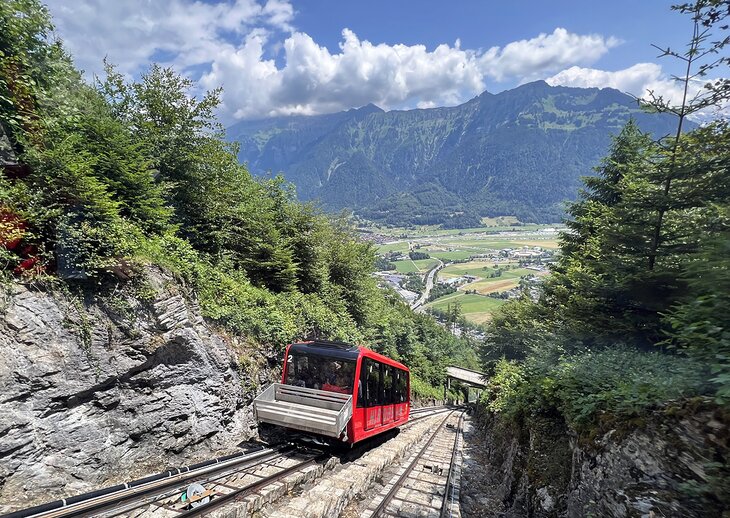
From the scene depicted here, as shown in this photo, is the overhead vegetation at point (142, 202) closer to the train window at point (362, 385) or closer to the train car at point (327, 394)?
the train car at point (327, 394)

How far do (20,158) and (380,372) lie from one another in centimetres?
1208

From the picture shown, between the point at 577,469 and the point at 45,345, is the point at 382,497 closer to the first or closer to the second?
the point at 577,469

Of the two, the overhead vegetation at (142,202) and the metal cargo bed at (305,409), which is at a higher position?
the overhead vegetation at (142,202)

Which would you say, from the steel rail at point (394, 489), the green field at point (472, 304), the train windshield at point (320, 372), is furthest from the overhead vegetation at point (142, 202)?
the green field at point (472, 304)

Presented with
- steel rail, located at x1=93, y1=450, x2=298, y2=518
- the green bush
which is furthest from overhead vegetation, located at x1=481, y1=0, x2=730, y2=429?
steel rail, located at x1=93, y1=450, x2=298, y2=518

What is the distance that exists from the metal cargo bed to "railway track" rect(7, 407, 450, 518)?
1.03 m

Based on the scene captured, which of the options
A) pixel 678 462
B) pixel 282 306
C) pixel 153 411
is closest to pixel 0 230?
pixel 153 411

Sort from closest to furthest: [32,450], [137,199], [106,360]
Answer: [32,450] < [106,360] < [137,199]

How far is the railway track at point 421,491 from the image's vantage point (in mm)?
8438

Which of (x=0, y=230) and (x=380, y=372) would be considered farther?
(x=380, y=372)

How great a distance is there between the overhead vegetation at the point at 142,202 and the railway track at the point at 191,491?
473 cm

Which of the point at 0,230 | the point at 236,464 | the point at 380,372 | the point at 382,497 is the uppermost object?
the point at 0,230

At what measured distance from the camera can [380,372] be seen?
42.2 ft

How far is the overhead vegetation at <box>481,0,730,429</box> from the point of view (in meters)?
5.13
